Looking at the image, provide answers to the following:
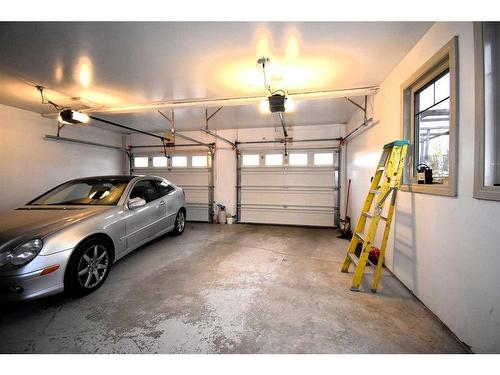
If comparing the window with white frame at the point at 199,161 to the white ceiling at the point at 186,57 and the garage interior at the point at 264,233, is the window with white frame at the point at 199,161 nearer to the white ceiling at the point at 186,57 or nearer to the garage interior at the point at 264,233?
the garage interior at the point at 264,233

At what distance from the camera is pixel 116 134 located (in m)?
6.90

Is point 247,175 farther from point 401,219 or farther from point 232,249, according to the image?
point 401,219

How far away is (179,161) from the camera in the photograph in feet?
22.6

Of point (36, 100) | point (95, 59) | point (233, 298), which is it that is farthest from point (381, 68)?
point (36, 100)

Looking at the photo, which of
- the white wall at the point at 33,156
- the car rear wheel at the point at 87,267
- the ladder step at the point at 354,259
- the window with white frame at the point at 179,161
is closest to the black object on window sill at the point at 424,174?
the ladder step at the point at 354,259

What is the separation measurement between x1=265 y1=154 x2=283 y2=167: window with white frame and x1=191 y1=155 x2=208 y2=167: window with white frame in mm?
2001

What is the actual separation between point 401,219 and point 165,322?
2894 mm

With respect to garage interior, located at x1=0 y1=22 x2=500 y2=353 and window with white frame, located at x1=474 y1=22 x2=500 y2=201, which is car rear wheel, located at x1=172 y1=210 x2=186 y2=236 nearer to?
garage interior, located at x1=0 y1=22 x2=500 y2=353

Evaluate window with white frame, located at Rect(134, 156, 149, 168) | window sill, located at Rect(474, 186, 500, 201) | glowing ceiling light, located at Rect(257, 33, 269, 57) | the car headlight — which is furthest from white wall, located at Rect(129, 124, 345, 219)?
window sill, located at Rect(474, 186, 500, 201)

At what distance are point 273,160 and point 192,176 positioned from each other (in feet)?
8.88

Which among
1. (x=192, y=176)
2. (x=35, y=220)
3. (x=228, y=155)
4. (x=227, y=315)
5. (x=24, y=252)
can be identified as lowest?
(x=227, y=315)

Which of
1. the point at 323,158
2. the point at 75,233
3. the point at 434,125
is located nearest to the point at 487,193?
the point at 434,125

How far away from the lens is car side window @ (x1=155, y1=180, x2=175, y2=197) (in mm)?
4025

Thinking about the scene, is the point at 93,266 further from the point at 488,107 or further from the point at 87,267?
the point at 488,107
